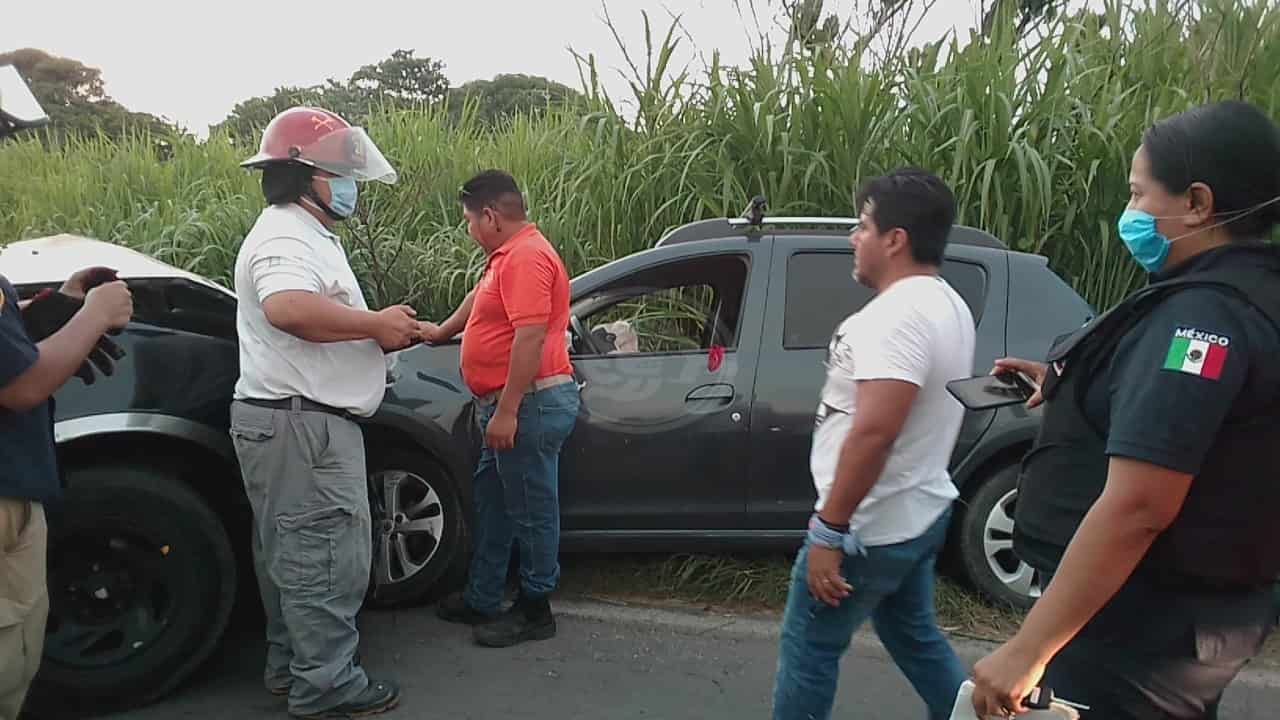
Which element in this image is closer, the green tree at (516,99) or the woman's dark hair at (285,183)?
the woman's dark hair at (285,183)

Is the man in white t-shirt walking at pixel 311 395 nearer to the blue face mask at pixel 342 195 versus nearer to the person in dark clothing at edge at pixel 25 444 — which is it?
the blue face mask at pixel 342 195

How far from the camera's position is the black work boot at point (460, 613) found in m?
4.10

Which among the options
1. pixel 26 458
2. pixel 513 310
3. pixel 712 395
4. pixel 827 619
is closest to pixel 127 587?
pixel 26 458

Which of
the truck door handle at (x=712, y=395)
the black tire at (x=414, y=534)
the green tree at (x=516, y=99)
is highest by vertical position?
the green tree at (x=516, y=99)

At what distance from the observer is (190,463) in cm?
354

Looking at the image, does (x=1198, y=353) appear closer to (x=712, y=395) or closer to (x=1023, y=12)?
(x=712, y=395)

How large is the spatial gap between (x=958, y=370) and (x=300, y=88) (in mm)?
10728

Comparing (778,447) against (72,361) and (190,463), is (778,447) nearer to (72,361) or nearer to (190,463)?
(190,463)

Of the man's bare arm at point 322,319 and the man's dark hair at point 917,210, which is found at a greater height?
the man's dark hair at point 917,210

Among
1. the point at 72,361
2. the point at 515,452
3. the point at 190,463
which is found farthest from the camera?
the point at 515,452

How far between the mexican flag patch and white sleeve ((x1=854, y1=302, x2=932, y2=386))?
0.78 metres

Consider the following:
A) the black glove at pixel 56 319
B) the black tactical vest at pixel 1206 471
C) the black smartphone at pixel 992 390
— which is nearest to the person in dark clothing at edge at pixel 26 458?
the black glove at pixel 56 319

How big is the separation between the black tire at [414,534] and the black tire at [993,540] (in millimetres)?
2058

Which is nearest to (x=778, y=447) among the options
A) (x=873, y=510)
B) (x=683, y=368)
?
(x=683, y=368)
